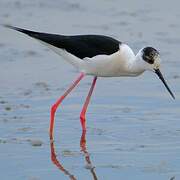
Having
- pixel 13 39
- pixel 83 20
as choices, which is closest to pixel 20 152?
pixel 13 39

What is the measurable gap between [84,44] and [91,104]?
861 mm

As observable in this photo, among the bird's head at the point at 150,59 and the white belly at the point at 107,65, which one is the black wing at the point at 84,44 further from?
the bird's head at the point at 150,59

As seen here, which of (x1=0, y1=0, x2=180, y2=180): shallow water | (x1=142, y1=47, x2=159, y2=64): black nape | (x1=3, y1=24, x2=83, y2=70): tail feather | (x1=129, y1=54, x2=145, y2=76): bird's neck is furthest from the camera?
(x1=3, y1=24, x2=83, y2=70): tail feather

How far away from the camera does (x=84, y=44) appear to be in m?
8.42

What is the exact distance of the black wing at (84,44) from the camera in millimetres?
8309

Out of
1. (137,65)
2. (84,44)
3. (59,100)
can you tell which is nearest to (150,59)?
(137,65)

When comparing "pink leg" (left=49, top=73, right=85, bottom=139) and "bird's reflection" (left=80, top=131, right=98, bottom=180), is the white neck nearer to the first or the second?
"pink leg" (left=49, top=73, right=85, bottom=139)

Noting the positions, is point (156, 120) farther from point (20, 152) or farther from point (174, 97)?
point (20, 152)

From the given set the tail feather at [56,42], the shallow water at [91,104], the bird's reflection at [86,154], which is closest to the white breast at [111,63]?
the tail feather at [56,42]

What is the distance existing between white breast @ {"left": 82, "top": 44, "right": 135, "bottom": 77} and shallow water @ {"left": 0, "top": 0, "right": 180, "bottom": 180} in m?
0.47

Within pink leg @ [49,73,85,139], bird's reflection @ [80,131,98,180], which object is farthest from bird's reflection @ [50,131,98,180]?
pink leg @ [49,73,85,139]

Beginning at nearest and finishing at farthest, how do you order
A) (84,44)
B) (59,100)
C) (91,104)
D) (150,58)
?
(150,58), (84,44), (59,100), (91,104)

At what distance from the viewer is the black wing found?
8.31 meters

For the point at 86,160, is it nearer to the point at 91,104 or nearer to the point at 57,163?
the point at 57,163
